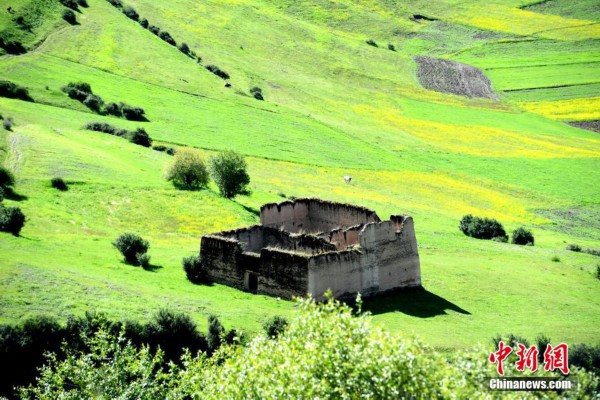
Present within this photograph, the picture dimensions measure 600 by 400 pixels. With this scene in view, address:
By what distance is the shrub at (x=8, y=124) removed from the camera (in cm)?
8612

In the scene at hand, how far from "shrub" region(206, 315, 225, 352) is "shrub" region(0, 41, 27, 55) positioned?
95405 millimetres

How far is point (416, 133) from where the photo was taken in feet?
449

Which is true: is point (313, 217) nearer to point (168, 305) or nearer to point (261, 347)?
point (168, 305)

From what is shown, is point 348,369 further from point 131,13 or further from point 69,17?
point 131,13

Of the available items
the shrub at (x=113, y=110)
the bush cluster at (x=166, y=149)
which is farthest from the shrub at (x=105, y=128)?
the shrub at (x=113, y=110)

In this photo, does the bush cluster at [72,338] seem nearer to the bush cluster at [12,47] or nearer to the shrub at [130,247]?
the shrub at [130,247]

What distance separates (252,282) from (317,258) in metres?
6.01

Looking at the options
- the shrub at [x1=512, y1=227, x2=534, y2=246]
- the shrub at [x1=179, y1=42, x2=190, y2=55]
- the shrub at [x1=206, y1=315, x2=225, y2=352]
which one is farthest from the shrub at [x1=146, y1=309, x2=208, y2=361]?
the shrub at [x1=179, y1=42, x2=190, y2=55]

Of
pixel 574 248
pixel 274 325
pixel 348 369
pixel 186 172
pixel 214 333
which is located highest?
pixel 186 172

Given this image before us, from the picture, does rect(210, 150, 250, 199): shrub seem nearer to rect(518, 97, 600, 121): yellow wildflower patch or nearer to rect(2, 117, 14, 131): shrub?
rect(2, 117, 14, 131): shrub

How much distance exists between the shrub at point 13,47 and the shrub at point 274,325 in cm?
9576

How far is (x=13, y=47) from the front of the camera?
123m

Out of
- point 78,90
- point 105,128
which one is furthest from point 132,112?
point 105,128

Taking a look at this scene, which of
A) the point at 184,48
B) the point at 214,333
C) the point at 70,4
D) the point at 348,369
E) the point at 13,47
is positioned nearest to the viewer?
the point at 348,369
